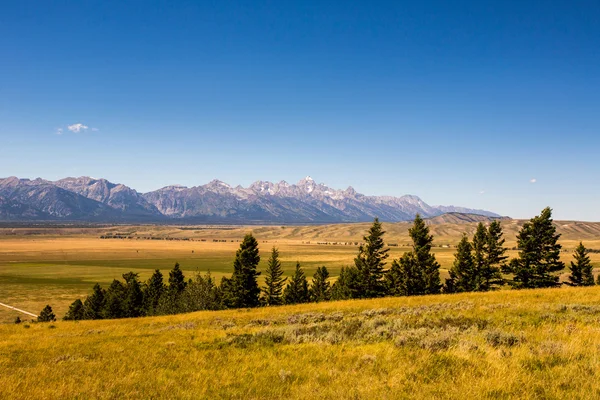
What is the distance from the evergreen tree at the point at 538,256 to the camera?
159 ft

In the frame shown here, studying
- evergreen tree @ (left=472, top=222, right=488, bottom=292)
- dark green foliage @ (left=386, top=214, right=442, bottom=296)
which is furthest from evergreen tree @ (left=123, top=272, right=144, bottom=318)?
evergreen tree @ (left=472, top=222, right=488, bottom=292)

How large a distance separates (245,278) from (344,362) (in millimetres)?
48883

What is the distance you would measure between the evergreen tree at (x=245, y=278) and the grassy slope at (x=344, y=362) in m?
40.4

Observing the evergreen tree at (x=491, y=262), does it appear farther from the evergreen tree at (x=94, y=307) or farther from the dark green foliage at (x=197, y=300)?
the evergreen tree at (x=94, y=307)

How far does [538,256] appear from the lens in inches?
1941

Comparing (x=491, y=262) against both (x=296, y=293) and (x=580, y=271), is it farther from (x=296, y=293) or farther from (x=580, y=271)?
(x=296, y=293)

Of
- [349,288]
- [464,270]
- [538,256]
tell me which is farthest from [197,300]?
[538,256]

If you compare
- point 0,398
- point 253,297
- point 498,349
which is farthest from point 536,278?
point 0,398

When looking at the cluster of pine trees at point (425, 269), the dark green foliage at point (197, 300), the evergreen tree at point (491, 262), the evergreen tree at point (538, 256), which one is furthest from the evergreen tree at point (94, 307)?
the evergreen tree at point (538, 256)

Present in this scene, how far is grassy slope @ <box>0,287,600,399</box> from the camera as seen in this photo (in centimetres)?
842

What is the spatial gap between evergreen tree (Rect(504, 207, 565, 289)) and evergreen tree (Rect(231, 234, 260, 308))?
39.8 m

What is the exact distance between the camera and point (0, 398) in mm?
9445

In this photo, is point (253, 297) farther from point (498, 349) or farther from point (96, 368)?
point (498, 349)

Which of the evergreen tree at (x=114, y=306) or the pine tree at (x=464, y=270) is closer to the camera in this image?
the pine tree at (x=464, y=270)
